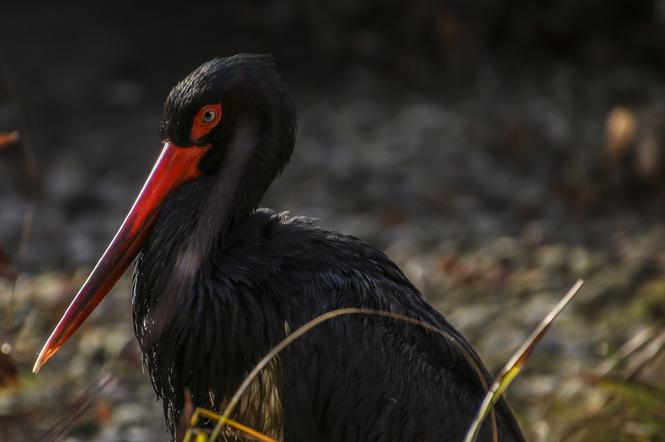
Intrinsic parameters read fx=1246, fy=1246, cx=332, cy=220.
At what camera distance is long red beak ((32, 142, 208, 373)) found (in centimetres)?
389

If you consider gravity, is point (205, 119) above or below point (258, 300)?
above

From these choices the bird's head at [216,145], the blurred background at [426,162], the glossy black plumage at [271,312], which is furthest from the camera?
the blurred background at [426,162]

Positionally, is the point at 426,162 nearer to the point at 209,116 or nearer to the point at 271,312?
the point at 209,116

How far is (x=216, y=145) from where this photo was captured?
13.0ft

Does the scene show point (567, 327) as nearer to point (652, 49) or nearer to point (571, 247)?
point (571, 247)

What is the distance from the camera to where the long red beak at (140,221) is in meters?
3.89

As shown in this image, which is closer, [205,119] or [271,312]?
[271,312]

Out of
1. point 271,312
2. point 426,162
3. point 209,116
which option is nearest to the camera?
point 271,312

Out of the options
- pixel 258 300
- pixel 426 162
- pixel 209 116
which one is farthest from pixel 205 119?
pixel 426 162

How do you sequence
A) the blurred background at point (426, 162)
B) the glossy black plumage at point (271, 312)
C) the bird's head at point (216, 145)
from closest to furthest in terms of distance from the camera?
1. the glossy black plumage at point (271, 312)
2. the bird's head at point (216, 145)
3. the blurred background at point (426, 162)

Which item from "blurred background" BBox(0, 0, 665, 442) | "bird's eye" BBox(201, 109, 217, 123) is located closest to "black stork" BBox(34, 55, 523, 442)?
"bird's eye" BBox(201, 109, 217, 123)

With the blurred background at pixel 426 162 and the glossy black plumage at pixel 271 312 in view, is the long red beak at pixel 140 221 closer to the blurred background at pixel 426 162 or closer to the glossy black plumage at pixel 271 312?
the glossy black plumage at pixel 271 312

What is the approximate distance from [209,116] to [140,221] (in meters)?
0.40

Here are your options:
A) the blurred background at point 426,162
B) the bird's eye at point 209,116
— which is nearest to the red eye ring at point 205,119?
the bird's eye at point 209,116
